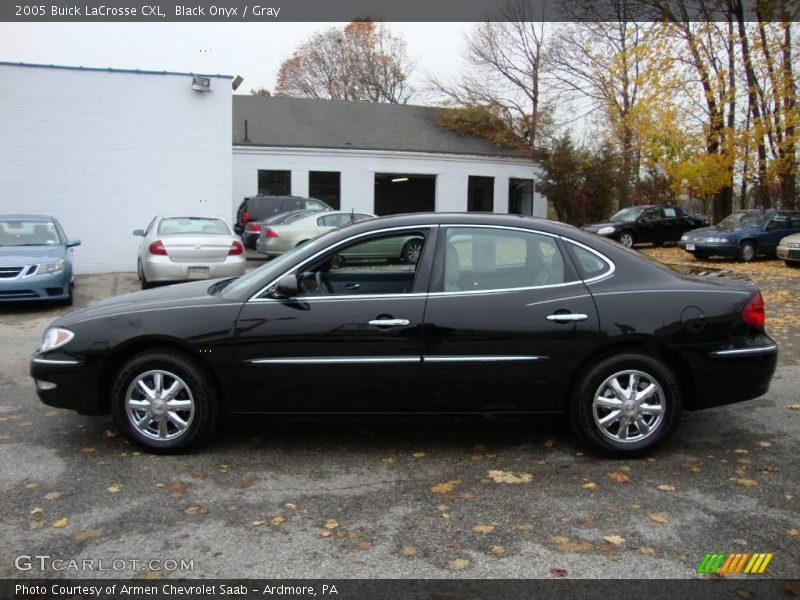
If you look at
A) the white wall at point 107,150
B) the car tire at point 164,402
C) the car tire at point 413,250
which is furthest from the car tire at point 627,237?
the car tire at point 164,402

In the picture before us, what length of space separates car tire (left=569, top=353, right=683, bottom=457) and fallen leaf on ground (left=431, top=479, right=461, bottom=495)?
90cm

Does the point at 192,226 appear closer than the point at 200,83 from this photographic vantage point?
Yes

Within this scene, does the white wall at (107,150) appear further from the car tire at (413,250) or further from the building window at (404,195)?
the building window at (404,195)

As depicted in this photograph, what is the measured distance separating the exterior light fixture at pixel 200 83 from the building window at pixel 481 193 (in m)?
16.3

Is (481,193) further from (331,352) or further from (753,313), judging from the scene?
(331,352)

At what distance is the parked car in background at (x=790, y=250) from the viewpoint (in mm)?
17561

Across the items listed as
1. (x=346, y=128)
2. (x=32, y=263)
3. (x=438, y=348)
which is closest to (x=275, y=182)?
(x=346, y=128)

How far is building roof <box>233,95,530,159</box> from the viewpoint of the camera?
94.3 feet

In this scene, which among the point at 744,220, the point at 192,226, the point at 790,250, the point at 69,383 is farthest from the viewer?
the point at 744,220

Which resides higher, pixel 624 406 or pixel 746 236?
pixel 746 236

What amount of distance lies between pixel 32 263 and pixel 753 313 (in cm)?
1002

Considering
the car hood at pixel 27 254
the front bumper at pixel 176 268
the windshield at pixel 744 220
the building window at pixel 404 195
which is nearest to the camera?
the car hood at pixel 27 254

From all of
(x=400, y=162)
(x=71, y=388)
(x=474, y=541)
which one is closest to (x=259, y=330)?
(x=71, y=388)

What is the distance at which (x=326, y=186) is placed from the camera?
28.8m
